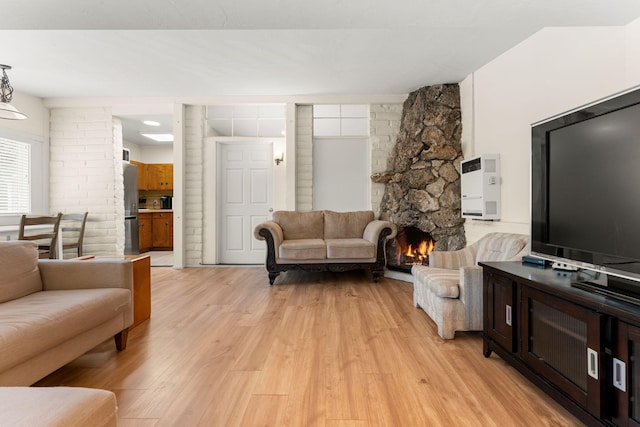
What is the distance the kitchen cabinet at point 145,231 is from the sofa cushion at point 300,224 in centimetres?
384

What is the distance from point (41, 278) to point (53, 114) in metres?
4.11

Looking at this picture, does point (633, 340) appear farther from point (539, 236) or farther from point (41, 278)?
point (41, 278)

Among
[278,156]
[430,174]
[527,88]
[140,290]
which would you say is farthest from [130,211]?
[527,88]

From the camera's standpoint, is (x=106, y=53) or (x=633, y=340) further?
(x=106, y=53)

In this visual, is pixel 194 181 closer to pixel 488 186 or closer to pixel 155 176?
pixel 155 176

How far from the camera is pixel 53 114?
15.6ft

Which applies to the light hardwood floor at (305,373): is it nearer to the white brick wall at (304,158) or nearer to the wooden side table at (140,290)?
the wooden side table at (140,290)

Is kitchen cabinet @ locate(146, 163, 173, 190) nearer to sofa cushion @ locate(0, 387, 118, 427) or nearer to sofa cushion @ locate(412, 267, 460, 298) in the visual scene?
sofa cushion @ locate(412, 267, 460, 298)

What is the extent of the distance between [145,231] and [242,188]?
3.16m

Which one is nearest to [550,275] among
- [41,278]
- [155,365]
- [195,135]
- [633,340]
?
[633,340]

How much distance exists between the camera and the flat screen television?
49.1 inches

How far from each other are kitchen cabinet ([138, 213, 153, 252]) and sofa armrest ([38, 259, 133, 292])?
4.85 metres

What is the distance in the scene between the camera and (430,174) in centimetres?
400

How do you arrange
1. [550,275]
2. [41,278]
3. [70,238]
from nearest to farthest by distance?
[550,275]
[41,278]
[70,238]
